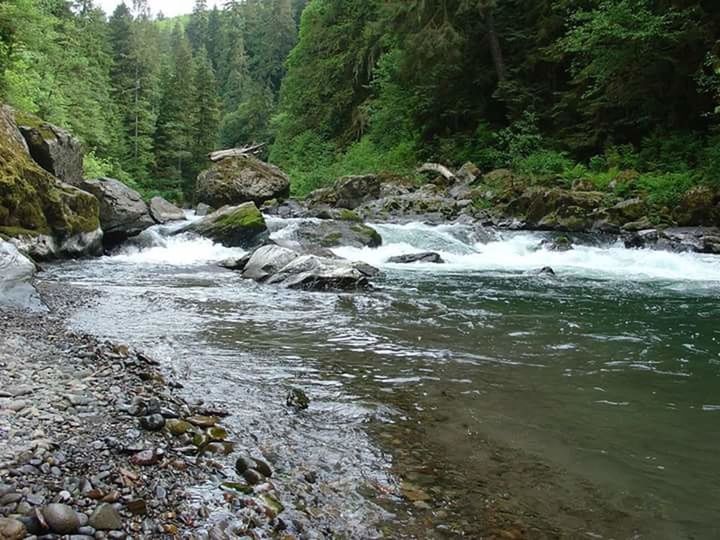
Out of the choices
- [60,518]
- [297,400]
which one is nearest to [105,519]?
[60,518]

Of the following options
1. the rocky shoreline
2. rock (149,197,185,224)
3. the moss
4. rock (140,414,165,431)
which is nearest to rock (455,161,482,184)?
the moss

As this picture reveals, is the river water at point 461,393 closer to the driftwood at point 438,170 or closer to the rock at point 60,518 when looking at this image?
the rock at point 60,518

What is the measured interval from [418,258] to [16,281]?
9.77m

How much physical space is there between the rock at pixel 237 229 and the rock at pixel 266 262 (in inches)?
144

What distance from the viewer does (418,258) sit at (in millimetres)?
15422

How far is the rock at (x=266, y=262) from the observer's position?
11953mm

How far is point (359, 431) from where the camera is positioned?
443 cm

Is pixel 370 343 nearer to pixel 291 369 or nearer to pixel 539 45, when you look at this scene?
pixel 291 369

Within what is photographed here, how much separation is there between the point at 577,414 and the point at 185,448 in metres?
3.21

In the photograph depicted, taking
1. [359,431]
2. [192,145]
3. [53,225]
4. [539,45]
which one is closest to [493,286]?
[359,431]

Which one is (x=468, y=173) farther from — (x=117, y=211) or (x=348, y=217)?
(x=117, y=211)

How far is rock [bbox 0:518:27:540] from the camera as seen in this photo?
→ 2442 millimetres

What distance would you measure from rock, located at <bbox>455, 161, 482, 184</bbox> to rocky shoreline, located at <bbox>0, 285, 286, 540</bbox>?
2138 cm

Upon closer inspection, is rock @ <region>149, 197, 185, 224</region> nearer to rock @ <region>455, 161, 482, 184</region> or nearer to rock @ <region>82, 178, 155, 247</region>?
rock @ <region>82, 178, 155, 247</region>
